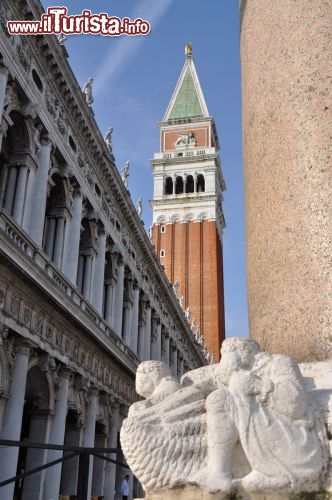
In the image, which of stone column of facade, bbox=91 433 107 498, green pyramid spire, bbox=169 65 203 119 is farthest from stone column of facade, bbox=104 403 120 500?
green pyramid spire, bbox=169 65 203 119

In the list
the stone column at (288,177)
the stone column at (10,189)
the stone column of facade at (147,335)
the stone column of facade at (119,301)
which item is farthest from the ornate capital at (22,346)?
the stone column of facade at (147,335)

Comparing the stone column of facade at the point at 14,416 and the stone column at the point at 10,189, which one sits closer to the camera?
the stone column of facade at the point at 14,416

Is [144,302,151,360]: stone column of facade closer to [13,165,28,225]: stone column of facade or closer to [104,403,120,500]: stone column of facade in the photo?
[104,403,120,500]: stone column of facade

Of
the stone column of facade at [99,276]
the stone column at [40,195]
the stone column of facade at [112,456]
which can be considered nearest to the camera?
the stone column at [40,195]

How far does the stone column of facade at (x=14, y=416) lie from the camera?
39.3ft

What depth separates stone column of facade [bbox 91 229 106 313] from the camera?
65.3ft

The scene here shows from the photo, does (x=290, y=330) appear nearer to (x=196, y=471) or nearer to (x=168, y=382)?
(x=168, y=382)

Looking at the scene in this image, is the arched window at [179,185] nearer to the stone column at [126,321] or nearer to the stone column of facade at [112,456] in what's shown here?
the stone column at [126,321]

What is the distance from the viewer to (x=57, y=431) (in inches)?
586

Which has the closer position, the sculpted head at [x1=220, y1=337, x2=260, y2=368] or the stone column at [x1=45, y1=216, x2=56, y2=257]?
the sculpted head at [x1=220, y1=337, x2=260, y2=368]

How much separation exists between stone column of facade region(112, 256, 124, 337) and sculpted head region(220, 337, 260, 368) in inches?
747

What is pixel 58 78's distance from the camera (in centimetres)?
1669

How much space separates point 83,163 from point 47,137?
11.1 feet

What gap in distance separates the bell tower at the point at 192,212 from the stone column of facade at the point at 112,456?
24235 millimetres
